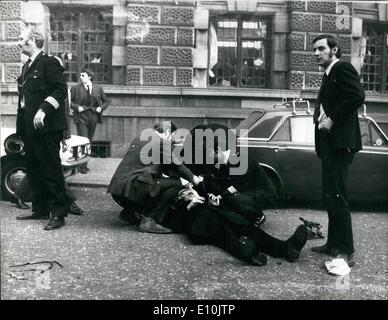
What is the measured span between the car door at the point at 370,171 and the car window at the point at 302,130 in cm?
78

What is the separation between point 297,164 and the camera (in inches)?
332

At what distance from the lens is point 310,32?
14102 millimetres

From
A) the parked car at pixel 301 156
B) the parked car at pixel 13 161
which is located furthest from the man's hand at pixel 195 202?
the parked car at pixel 13 161

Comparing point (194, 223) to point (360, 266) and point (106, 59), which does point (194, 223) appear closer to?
point (360, 266)

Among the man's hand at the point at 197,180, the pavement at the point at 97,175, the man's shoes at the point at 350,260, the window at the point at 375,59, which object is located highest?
the window at the point at 375,59

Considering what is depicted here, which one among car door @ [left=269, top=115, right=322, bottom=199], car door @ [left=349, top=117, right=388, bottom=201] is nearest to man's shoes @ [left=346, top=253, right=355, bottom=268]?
car door @ [left=269, top=115, right=322, bottom=199]

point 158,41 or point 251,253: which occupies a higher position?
point 158,41

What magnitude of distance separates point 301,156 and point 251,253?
3.52 m

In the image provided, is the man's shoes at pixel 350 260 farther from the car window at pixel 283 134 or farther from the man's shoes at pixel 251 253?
the car window at pixel 283 134

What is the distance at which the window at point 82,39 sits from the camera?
46.6ft

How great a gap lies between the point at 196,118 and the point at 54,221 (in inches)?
313

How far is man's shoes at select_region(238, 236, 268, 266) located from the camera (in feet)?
17.1

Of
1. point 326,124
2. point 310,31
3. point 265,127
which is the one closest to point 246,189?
point 326,124

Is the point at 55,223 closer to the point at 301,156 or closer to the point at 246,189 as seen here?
the point at 246,189
